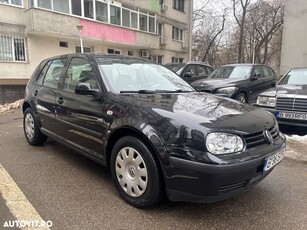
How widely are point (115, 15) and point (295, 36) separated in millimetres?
13012

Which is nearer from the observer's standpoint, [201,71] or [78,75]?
[78,75]

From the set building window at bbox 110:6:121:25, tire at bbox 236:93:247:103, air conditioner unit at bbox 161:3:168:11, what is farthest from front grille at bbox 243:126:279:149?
air conditioner unit at bbox 161:3:168:11

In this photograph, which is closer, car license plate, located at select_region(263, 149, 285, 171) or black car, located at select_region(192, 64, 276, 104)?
car license plate, located at select_region(263, 149, 285, 171)

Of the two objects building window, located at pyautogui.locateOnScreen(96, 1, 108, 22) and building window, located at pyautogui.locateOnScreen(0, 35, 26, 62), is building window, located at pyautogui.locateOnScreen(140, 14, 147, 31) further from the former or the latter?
building window, located at pyautogui.locateOnScreen(0, 35, 26, 62)

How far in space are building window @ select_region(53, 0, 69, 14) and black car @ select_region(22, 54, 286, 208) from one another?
13.2m

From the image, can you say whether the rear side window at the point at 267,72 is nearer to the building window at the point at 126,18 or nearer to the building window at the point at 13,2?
the building window at the point at 13,2

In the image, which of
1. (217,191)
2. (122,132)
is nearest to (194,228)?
(217,191)

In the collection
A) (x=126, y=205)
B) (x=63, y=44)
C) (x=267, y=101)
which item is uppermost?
(x=63, y=44)

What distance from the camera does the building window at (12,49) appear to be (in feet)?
47.5

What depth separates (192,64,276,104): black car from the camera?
7.75m

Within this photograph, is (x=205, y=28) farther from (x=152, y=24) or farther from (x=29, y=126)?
(x=29, y=126)

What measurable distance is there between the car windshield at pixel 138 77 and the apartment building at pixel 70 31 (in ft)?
34.3

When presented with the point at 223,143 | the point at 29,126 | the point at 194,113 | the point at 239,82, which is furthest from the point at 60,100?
the point at 239,82

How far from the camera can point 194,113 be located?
2.77 metres
